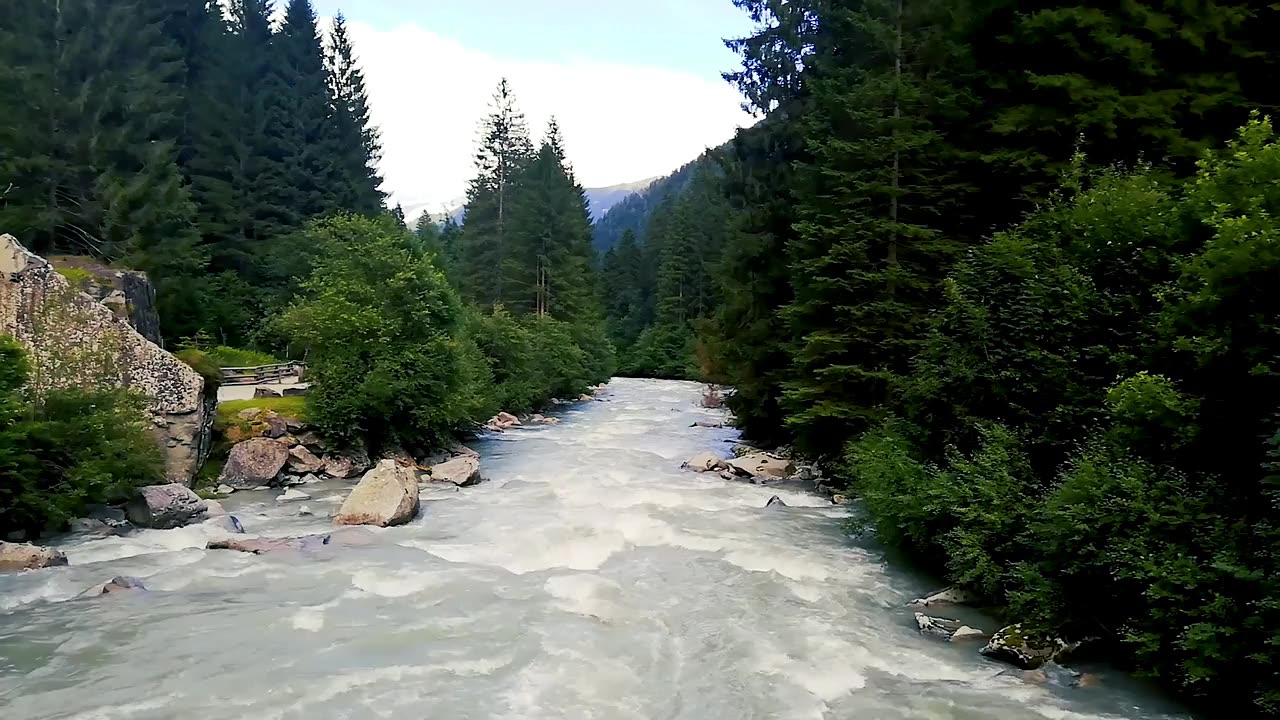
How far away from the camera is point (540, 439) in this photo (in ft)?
108

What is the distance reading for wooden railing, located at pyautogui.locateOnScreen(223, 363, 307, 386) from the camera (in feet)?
98.4

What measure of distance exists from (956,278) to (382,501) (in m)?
13.5

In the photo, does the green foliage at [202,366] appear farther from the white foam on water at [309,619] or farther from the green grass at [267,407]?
the white foam on water at [309,619]

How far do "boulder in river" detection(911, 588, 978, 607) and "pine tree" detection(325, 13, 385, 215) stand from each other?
Result: 48.6 metres

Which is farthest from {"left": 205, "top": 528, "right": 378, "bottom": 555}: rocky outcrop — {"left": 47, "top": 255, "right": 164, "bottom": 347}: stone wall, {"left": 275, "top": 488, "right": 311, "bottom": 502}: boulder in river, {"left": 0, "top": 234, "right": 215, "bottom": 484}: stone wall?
{"left": 47, "top": 255, "right": 164, "bottom": 347}: stone wall

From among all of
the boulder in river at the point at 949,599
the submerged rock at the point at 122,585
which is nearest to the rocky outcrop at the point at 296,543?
the submerged rock at the point at 122,585

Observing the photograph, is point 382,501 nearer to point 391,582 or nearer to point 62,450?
point 391,582

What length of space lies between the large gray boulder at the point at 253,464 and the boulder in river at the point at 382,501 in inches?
176

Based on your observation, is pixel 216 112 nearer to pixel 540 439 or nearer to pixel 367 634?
pixel 540 439

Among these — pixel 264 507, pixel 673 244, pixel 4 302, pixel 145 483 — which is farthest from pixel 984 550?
pixel 673 244

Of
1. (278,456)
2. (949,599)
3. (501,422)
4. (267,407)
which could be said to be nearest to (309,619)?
(949,599)

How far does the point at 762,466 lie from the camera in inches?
961

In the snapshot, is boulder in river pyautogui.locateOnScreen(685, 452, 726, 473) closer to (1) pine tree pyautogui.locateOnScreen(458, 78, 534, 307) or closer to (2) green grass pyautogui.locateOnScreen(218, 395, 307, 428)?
(2) green grass pyautogui.locateOnScreen(218, 395, 307, 428)

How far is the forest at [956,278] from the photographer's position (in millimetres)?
9047
